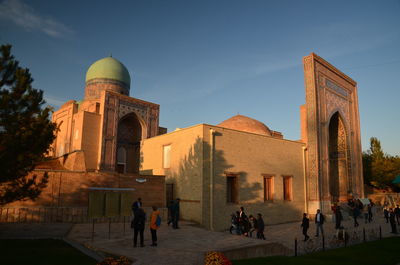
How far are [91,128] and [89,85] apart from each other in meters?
8.43

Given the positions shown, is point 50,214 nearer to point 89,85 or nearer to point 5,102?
point 5,102

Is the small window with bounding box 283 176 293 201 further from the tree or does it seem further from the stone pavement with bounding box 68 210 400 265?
the tree

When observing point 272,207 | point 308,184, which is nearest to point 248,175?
point 272,207

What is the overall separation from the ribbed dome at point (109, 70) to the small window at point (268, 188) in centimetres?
2237

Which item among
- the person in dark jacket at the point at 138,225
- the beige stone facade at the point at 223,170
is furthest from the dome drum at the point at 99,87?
the person in dark jacket at the point at 138,225

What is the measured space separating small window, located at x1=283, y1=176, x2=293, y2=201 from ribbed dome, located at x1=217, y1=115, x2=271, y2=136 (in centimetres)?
558

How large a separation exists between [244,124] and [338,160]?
31.7 ft

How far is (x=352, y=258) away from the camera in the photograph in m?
9.30

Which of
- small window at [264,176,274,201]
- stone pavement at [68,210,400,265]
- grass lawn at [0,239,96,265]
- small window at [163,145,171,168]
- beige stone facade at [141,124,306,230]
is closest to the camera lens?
grass lawn at [0,239,96,265]

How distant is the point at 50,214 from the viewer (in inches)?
544

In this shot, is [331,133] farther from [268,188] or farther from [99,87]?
[99,87]

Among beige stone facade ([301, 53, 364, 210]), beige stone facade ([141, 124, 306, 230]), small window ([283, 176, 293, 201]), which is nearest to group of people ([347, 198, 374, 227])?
beige stone facade ([301, 53, 364, 210])

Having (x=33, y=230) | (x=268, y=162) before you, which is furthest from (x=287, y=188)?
(x=33, y=230)

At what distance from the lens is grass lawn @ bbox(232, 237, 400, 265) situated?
27.2 feet
